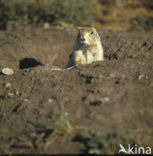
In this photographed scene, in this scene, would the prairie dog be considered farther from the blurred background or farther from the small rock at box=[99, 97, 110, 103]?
the blurred background

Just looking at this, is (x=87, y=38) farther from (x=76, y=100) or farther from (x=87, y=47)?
(x=76, y=100)

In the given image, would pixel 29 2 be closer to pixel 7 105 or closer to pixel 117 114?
pixel 7 105

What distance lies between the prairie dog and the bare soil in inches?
19.1

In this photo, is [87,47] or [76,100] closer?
[76,100]

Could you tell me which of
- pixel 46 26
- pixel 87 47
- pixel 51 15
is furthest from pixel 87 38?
pixel 51 15

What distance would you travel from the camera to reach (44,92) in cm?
356

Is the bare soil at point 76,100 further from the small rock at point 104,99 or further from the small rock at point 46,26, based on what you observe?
the small rock at point 46,26

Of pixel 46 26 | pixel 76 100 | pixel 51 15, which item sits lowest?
pixel 76 100

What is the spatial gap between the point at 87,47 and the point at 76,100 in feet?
5.83

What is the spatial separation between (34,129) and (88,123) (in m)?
0.68

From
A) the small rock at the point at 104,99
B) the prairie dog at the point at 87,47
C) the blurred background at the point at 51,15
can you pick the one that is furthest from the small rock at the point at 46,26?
the small rock at the point at 104,99

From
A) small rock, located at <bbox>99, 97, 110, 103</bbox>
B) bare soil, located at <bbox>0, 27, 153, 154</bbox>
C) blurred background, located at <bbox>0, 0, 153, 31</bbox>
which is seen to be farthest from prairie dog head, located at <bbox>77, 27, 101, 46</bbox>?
blurred background, located at <bbox>0, 0, 153, 31</bbox>

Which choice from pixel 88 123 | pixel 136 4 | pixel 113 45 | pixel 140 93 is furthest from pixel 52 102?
pixel 136 4

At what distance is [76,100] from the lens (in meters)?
3.25
